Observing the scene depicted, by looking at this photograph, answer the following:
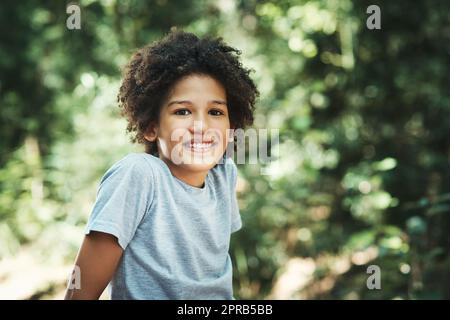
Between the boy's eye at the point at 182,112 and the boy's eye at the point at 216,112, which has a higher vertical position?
the boy's eye at the point at 216,112

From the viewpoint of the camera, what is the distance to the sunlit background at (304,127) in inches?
145

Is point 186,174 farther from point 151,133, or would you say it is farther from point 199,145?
point 151,133

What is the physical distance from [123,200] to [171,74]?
46 centimetres

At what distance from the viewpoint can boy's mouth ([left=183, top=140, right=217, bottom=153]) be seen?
4.98ft

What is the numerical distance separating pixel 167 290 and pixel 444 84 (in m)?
3.13

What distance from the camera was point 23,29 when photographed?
16.9 ft

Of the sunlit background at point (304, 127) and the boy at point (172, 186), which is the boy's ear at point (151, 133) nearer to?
→ the boy at point (172, 186)

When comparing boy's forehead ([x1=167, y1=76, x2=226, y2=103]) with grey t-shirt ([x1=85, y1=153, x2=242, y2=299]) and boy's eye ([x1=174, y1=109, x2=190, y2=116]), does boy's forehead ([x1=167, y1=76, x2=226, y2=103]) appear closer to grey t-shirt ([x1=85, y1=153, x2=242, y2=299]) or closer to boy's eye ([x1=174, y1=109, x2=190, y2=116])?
boy's eye ([x1=174, y1=109, x2=190, y2=116])

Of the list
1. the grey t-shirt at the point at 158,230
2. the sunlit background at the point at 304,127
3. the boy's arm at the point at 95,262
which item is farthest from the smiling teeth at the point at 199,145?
the sunlit background at the point at 304,127

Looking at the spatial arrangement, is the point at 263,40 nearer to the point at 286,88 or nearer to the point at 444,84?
the point at 286,88

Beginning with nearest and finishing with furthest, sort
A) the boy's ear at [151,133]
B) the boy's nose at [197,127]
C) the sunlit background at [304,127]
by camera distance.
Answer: the boy's nose at [197,127] → the boy's ear at [151,133] → the sunlit background at [304,127]

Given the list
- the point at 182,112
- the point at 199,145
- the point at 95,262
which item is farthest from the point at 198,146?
the point at 95,262

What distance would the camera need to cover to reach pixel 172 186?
1.48 metres

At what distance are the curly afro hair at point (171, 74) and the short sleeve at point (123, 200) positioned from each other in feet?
0.95
